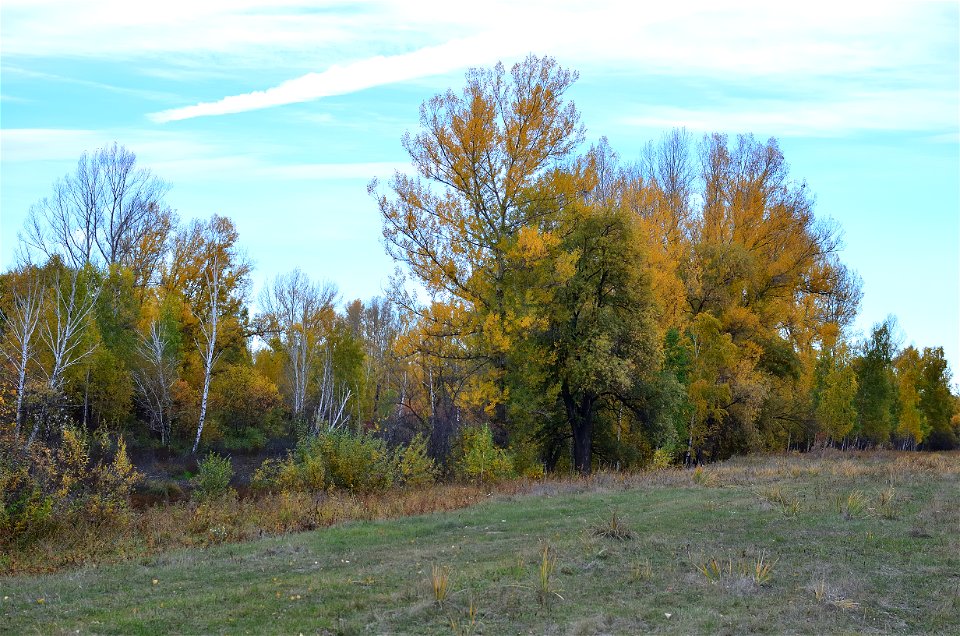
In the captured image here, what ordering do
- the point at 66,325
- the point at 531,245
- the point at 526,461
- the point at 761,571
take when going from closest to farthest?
the point at 761,571, the point at 531,245, the point at 526,461, the point at 66,325

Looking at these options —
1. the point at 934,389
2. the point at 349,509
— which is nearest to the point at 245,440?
the point at 349,509

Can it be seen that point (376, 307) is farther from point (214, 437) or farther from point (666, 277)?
point (666, 277)

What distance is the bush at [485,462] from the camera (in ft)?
73.6

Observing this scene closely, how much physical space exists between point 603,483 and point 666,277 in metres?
15.6

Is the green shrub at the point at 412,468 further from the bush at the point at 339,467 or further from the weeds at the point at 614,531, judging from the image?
the weeds at the point at 614,531

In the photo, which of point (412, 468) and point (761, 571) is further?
point (412, 468)

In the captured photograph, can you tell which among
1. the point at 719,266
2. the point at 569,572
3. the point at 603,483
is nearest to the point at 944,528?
the point at 569,572

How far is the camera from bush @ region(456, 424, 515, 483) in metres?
22.4

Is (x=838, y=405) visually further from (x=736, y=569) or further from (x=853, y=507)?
(x=736, y=569)

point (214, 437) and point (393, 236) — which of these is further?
point (214, 437)

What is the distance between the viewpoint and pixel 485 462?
74.2 feet

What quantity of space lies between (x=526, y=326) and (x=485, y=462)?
4400mm

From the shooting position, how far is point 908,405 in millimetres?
51188

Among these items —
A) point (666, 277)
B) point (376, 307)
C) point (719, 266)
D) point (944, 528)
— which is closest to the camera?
point (944, 528)
